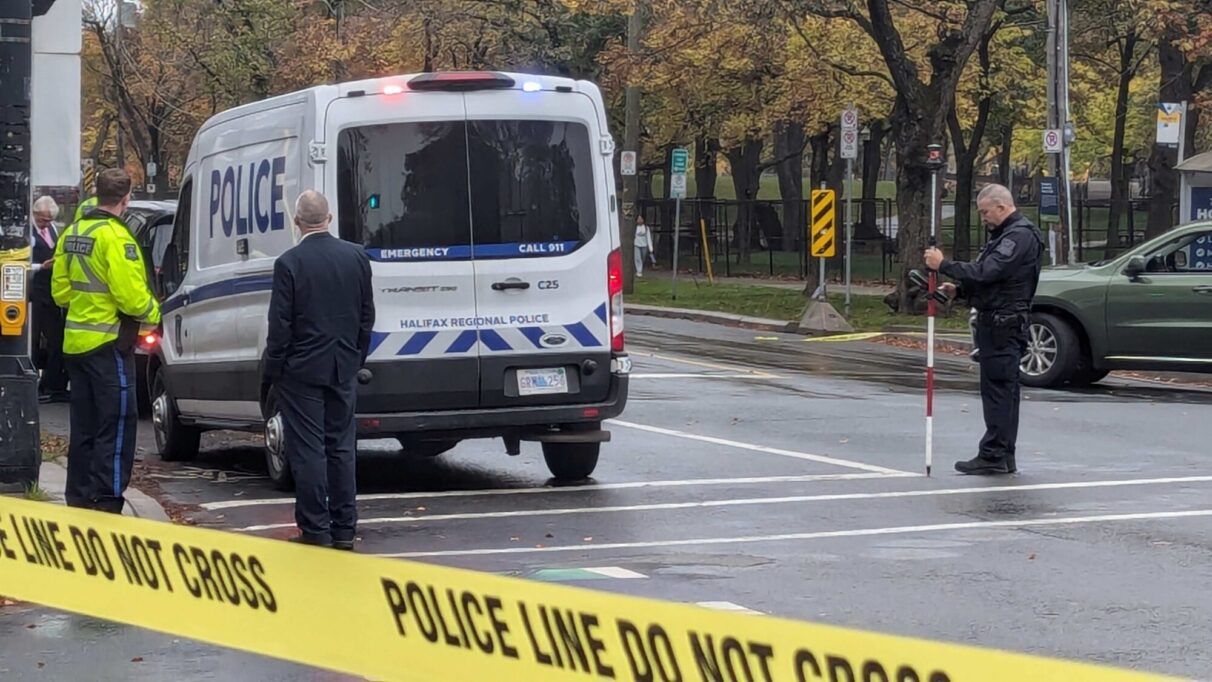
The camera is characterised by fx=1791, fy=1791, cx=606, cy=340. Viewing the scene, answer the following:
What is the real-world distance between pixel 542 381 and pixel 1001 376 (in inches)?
121

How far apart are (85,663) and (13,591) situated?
383mm

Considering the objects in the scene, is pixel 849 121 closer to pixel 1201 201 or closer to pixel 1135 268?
pixel 1201 201

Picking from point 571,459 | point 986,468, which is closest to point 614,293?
point 571,459

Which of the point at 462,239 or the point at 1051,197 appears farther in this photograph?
the point at 1051,197

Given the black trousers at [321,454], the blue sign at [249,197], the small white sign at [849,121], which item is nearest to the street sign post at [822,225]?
the small white sign at [849,121]

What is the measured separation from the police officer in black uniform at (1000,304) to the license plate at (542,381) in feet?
8.37

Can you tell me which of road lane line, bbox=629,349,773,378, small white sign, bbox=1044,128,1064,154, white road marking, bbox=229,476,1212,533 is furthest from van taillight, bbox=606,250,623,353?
small white sign, bbox=1044,128,1064,154

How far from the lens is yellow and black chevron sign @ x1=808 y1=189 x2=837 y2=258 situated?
2845 centimetres

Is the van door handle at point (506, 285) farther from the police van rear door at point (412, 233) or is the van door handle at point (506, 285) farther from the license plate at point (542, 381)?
the license plate at point (542, 381)

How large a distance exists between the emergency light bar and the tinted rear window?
22 cm

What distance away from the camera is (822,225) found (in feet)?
94.3

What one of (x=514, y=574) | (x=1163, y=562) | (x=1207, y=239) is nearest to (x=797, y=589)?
(x=514, y=574)

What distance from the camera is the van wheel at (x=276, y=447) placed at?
11.1 m

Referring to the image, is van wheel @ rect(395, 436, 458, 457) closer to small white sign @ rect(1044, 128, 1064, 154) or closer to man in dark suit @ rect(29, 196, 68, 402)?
man in dark suit @ rect(29, 196, 68, 402)
